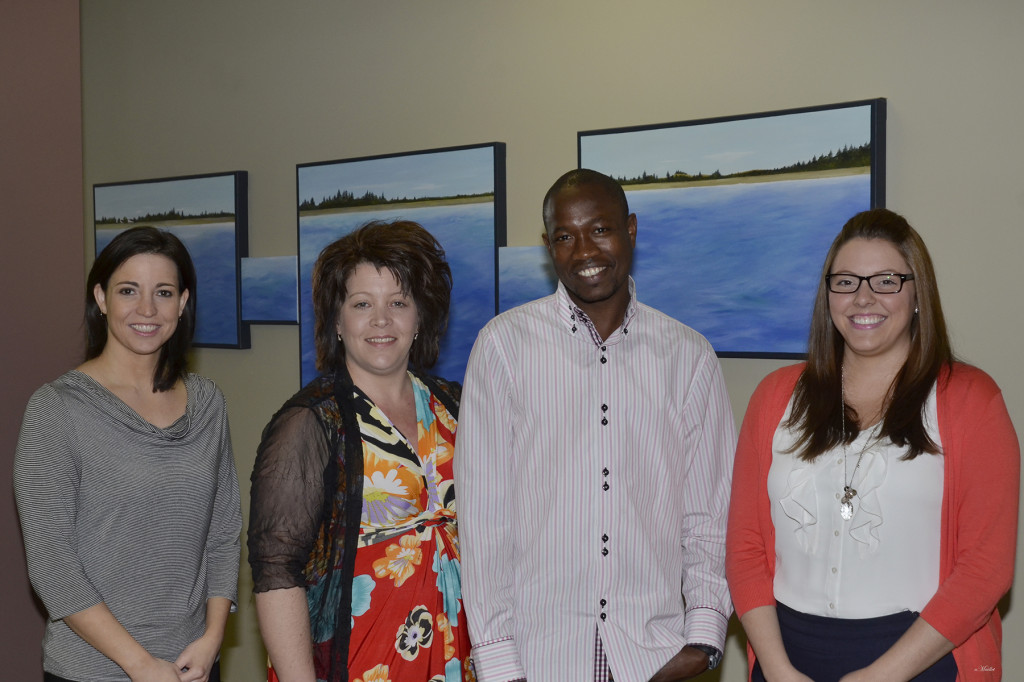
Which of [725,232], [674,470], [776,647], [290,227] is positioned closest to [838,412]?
[674,470]

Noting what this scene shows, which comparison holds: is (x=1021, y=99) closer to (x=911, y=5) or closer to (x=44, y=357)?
(x=911, y=5)

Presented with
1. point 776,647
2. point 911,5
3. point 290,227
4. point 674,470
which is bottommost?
point 776,647

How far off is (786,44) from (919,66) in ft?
1.27

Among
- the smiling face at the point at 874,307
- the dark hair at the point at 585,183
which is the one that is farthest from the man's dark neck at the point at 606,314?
the smiling face at the point at 874,307

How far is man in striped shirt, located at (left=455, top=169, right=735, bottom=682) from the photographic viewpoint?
1981mm

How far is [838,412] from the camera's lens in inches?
80.7

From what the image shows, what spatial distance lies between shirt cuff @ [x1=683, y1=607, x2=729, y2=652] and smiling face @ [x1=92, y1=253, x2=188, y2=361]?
1.48 meters

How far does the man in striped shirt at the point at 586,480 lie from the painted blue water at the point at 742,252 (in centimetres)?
78

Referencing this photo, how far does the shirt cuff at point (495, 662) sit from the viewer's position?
195 centimetres

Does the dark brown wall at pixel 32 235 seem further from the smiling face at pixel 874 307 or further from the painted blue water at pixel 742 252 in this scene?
the smiling face at pixel 874 307

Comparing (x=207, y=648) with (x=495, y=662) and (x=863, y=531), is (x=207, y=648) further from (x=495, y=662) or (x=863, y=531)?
(x=863, y=531)

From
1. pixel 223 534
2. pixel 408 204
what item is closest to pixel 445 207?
pixel 408 204

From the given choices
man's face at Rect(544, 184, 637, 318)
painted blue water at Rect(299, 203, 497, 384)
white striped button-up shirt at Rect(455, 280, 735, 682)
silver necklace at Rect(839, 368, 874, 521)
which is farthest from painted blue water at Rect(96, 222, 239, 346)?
silver necklace at Rect(839, 368, 874, 521)

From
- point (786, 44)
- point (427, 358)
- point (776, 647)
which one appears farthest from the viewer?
point (786, 44)
